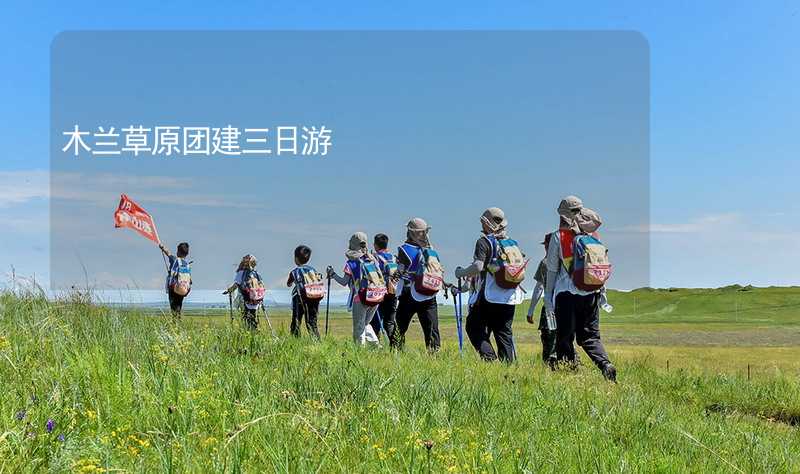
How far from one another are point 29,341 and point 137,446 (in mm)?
3222

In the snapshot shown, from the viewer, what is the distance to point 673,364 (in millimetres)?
13766

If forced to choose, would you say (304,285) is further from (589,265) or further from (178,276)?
(589,265)

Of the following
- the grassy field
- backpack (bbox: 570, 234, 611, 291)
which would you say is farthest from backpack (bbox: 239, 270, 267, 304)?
backpack (bbox: 570, 234, 611, 291)

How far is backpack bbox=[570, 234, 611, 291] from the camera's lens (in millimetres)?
8984

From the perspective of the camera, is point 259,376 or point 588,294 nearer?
point 259,376

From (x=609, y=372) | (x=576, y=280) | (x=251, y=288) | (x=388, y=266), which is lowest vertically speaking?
(x=609, y=372)

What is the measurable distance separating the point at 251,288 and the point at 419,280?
227 inches

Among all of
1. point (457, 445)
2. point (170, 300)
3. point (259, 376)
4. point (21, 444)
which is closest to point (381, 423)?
point (457, 445)

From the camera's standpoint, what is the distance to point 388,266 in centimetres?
1330

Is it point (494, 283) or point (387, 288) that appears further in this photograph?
point (387, 288)

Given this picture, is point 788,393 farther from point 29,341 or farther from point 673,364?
point 29,341

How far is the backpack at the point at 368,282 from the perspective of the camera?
12.5m

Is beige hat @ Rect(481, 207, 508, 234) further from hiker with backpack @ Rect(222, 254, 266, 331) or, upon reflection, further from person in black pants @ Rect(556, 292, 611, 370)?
hiker with backpack @ Rect(222, 254, 266, 331)

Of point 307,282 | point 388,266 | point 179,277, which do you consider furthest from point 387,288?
point 179,277
